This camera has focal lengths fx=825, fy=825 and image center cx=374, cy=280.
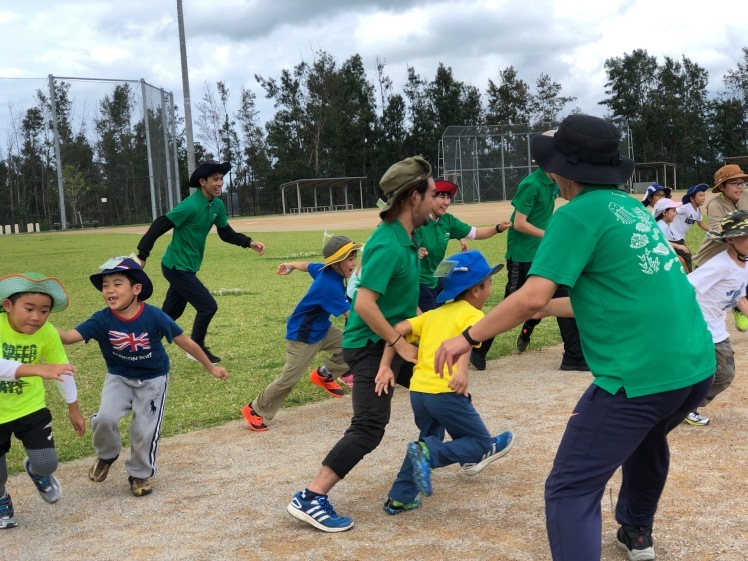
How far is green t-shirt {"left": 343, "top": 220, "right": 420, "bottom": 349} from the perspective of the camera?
3.92 m

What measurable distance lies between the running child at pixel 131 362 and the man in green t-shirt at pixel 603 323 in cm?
241

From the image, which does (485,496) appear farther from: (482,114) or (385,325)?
(482,114)

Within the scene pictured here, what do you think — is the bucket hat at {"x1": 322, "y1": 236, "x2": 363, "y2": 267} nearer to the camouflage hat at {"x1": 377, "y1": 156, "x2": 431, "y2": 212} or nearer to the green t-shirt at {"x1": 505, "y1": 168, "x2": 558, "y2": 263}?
the camouflage hat at {"x1": 377, "y1": 156, "x2": 431, "y2": 212}

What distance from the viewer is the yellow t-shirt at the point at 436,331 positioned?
4.15 meters

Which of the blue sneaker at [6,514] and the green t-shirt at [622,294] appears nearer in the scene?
the green t-shirt at [622,294]

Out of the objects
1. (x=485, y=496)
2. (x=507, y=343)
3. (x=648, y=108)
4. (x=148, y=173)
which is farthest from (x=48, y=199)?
(x=485, y=496)

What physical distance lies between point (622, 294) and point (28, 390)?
3100mm

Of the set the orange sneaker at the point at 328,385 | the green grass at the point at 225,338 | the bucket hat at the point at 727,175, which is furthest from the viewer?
the bucket hat at the point at 727,175

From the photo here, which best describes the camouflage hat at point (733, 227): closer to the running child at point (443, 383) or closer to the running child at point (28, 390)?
the running child at point (443, 383)

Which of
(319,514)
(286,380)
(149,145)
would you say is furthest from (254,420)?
(149,145)

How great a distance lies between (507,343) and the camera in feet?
30.2

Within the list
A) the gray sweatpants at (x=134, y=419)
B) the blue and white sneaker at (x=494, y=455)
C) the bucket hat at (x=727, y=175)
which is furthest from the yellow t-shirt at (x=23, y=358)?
the bucket hat at (x=727, y=175)

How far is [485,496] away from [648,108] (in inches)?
2978

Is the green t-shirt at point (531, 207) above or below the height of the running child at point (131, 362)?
above
